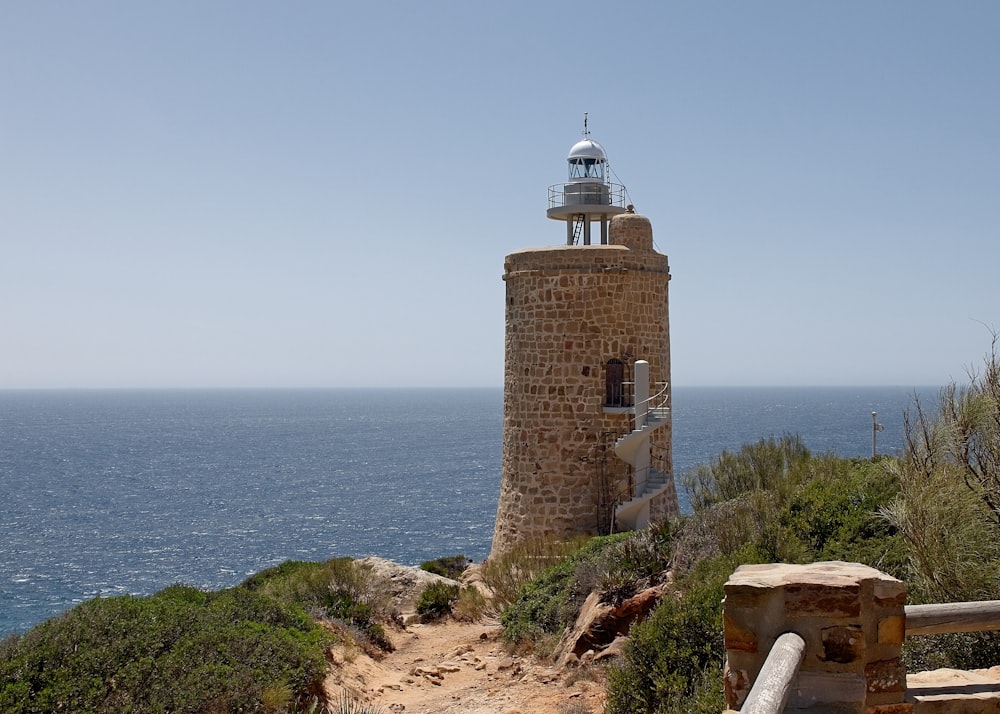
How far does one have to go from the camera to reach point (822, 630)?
3.75 meters

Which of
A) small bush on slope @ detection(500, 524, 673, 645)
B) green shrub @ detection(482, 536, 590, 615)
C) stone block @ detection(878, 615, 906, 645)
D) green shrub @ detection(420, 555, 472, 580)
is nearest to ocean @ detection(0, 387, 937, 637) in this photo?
small bush on slope @ detection(500, 524, 673, 645)

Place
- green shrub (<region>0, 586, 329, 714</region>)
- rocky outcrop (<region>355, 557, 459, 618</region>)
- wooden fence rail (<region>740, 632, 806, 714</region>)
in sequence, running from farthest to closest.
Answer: rocky outcrop (<region>355, 557, 459, 618</region>)
green shrub (<region>0, 586, 329, 714</region>)
wooden fence rail (<region>740, 632, 806, 714</region>)

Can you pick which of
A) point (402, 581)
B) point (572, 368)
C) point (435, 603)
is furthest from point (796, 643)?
point (402, 581)

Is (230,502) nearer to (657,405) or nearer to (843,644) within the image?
(657,405)

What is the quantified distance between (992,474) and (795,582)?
5.18 metres

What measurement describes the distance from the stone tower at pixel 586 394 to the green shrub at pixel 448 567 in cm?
502

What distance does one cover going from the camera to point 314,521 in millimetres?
46156

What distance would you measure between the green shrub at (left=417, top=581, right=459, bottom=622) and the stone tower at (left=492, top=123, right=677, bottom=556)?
6.98 ft

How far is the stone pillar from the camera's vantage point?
3.72m

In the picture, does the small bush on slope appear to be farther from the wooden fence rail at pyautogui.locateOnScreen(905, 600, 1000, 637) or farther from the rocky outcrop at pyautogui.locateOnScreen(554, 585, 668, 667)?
the wooden fence rail at pyautogui.locateOnScreen(905, 600, 1000, 637)

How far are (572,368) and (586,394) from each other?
0.61 meters

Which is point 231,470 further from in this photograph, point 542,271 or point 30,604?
point 542,271

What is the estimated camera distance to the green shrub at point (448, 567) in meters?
21.8

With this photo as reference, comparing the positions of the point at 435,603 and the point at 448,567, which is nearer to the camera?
the point at 435,603
